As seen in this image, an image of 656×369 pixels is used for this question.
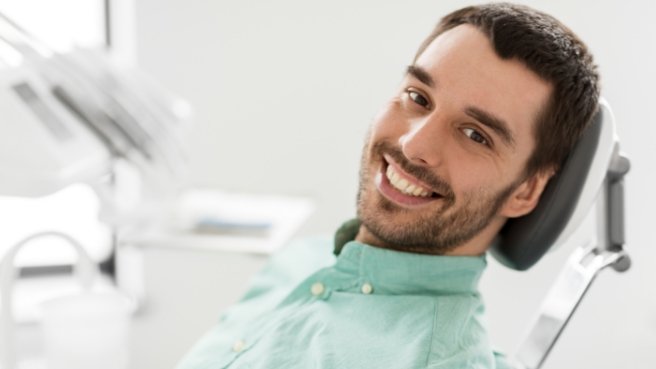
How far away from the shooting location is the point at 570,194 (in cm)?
110

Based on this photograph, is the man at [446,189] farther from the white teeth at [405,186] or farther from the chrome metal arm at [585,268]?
the chrome metal arm at [585,268]

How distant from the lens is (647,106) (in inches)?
64.2

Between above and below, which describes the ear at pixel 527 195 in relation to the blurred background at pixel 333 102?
Result: above

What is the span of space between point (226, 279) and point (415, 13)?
2.83 ft

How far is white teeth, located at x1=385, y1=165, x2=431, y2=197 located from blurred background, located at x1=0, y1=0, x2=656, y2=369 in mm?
660

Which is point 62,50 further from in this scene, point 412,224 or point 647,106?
point 647,106

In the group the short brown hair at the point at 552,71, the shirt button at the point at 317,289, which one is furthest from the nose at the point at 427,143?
the shirt button at the point at 317,289

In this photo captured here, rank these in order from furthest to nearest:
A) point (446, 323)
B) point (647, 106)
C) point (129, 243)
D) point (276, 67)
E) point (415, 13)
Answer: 1. point (276, 67)
2. point (415, 13)
3. point (647, 106)
4. point (129, 243)
5. point (446, 323)

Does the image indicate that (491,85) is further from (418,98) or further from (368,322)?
(368,322)

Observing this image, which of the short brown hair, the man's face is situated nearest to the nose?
the man's face

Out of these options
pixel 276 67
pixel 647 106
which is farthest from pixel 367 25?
pixel 647 106

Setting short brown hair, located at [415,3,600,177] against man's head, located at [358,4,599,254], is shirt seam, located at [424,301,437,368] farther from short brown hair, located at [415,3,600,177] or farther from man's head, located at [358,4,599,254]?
short brown hair, located at [415,3,600,177]

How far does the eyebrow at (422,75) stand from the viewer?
117 cm

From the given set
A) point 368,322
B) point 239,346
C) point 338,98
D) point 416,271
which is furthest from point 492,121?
point 338,98
